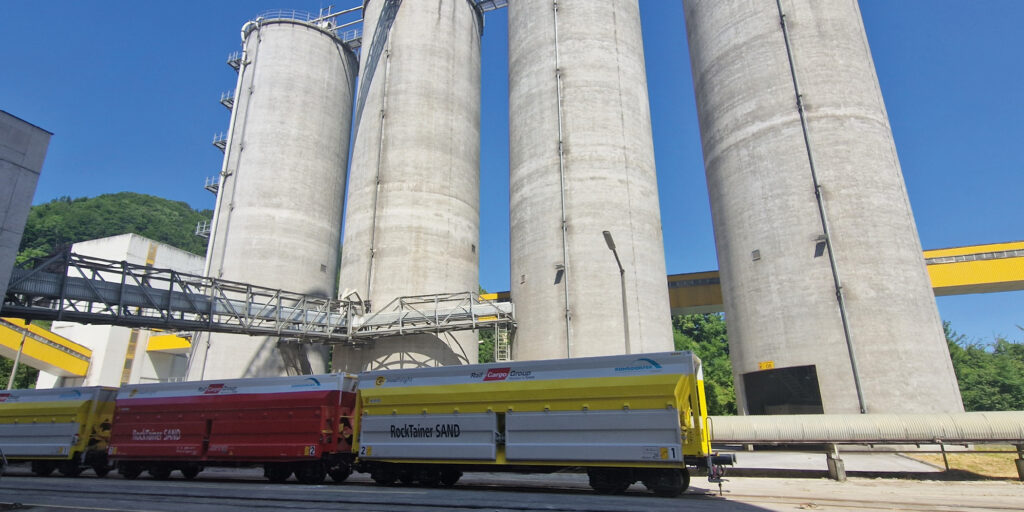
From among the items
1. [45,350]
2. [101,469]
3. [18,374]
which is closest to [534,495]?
[101,469]

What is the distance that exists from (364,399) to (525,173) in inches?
686

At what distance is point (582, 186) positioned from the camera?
27.3 metres

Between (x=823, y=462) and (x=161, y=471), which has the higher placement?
(x=823, y=462)

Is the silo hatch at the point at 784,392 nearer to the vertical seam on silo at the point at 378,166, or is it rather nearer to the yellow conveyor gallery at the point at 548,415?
the yellow conveyor gallery at the point at 548,415

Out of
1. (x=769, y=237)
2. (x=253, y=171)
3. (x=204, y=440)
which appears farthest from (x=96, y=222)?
(x=769, y=237)

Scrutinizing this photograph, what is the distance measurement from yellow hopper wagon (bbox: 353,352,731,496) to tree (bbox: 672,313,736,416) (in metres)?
37.5

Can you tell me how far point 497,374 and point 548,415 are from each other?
5.04ft

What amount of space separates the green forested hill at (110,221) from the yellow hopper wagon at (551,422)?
3588 inches

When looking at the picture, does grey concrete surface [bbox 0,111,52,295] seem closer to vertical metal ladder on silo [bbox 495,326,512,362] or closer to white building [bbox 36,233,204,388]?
vertical metal ladder on silo [bbox 495,326,512,362]

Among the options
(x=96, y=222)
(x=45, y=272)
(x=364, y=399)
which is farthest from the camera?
(x=96, y=222)

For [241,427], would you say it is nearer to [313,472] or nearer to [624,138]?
[313,472]

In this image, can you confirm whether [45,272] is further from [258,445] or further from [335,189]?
[335,189]

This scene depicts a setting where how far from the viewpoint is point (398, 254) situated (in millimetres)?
29578

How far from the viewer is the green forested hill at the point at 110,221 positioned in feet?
314
